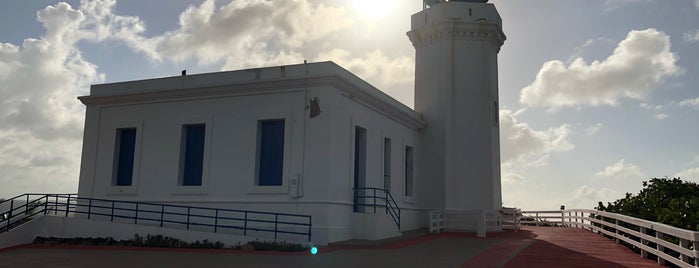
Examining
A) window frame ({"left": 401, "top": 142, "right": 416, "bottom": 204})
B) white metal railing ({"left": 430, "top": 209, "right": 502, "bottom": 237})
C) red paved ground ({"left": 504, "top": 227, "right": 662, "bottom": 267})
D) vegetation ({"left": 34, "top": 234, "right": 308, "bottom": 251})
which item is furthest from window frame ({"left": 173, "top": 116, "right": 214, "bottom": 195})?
red paved ground ({"left": 504, "top": 227, "right": 662, "bottom": 267})

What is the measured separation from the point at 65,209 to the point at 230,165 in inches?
254

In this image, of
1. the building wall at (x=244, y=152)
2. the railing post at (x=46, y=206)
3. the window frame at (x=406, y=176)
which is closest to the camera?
the building wall at (x=244, y=152)

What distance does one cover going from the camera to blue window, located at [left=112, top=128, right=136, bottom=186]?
21.3 metres

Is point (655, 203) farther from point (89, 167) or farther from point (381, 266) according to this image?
point (89, 167)

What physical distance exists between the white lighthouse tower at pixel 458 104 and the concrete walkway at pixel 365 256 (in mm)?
7560

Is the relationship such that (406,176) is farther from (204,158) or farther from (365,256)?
(365,256)

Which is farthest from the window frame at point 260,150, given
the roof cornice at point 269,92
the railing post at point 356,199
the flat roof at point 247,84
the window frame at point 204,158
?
the railing post at point 356,199

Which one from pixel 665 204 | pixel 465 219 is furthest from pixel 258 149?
pixel 665 204

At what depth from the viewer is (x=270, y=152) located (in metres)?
18.9

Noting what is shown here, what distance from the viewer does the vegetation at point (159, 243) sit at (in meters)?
15.5

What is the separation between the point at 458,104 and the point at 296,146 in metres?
10.7

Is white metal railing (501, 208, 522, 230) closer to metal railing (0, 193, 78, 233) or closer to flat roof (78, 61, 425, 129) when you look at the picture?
flat roof (78, 61, 425, 129)

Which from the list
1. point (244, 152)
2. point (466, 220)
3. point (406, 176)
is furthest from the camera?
point (406, 176)

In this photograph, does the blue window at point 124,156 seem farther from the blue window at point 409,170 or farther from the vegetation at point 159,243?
the blue window at point 409,170
